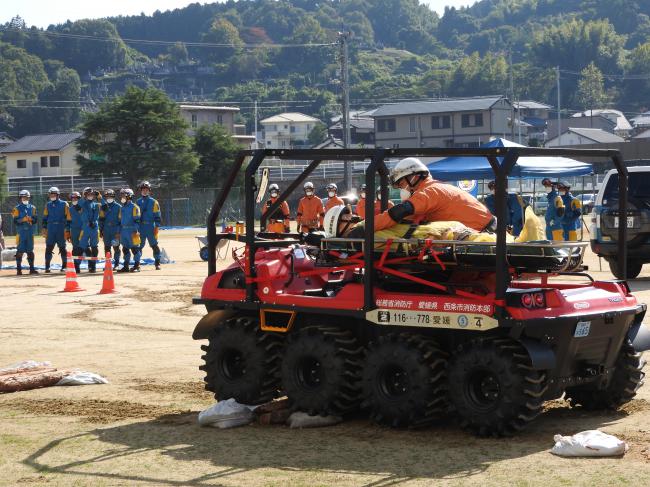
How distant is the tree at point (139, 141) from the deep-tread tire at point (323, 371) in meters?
58.4

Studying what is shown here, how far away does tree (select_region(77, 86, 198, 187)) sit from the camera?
6819 centimetres

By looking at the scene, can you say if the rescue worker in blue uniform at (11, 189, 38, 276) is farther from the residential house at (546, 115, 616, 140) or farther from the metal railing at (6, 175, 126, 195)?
the residential house at (546, 115, 616, 140)

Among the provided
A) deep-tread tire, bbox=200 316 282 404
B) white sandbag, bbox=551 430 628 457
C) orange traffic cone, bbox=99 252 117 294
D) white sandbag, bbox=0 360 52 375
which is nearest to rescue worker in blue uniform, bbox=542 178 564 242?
orange traffic cone, bbox=99 252 117 294

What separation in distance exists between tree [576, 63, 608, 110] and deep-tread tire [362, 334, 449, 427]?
166m

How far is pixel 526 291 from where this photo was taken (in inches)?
356

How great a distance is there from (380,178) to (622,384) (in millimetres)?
2992

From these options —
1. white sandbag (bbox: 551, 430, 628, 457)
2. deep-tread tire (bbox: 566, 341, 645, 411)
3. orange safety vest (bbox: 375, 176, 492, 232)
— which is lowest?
white sandbag (bbox: 551, 430, 628, 457)

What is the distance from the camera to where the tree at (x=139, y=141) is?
2685 inches

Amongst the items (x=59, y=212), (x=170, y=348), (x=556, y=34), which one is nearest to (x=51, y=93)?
(x=556, y=34)

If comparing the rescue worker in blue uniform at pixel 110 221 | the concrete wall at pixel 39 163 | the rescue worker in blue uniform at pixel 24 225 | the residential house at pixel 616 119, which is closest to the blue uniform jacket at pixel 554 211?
the rescue worker in blue uniform at pixel 110 221

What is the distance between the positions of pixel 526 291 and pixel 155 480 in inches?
119

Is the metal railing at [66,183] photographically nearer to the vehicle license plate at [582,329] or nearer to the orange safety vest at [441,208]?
the orange safety vest at [441,208]

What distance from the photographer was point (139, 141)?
69938 millimetres

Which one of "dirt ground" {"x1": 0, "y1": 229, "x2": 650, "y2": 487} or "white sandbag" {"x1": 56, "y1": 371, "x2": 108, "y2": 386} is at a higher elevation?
"white sandbag" {"x1": 56, "y1": 371, "x2": 108, "y2": 386}
